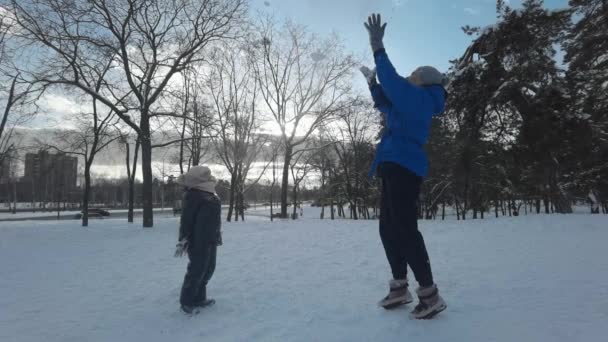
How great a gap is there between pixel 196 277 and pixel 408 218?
7.22 ft

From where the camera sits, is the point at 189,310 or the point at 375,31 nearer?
the point at 375,31

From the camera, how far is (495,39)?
677 inches

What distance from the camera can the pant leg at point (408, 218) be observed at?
257 cm

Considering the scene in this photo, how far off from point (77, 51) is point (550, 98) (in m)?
21.5

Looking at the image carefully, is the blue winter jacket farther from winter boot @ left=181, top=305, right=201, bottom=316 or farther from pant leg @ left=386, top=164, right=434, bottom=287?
winter boot @ left=181, top=305, right=201, bottom=316

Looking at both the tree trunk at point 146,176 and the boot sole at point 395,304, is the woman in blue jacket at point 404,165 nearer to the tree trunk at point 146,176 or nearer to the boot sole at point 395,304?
the boot sole at point 395,304

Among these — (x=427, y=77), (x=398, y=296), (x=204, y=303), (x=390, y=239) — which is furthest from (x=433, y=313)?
(x=204, y=303)

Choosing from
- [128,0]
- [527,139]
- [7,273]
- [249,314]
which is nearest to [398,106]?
[249,314]

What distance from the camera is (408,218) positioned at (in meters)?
2.66

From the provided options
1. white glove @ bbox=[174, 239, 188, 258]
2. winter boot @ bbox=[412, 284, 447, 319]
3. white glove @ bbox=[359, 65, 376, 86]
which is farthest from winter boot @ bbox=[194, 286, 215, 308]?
white glove @ bbox=[359, 65, 376, 86]

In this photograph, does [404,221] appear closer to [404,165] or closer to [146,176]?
[404,165]

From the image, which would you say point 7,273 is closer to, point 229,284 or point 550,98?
point 229,284

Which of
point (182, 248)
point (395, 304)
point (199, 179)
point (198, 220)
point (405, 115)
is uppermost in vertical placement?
point (405, 115)

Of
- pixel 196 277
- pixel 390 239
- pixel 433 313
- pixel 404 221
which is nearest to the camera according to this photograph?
pixel 433 313
